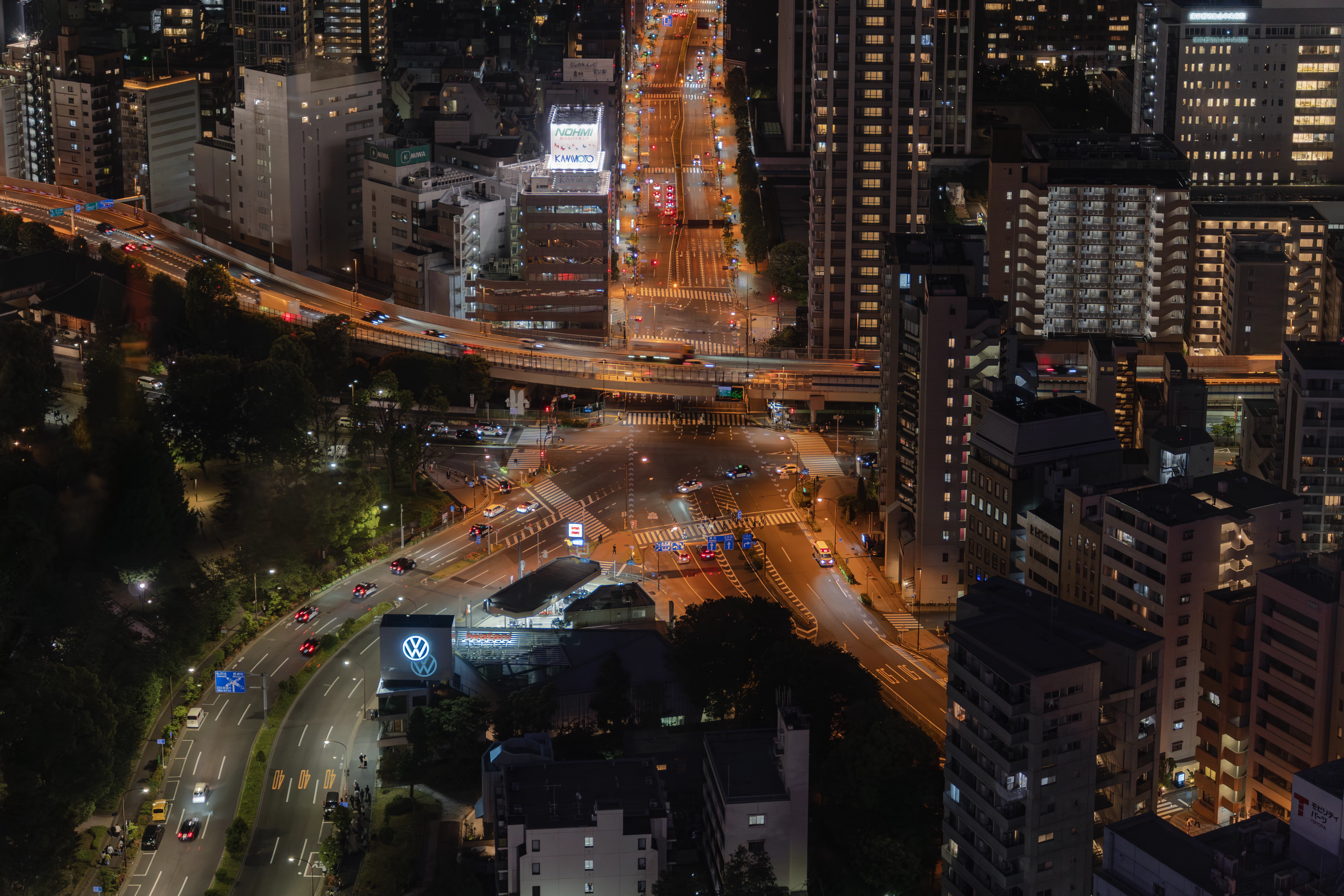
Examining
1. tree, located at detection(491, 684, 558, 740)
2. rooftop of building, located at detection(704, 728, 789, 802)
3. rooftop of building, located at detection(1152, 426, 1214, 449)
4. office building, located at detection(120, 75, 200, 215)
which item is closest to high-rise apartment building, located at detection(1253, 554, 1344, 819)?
rooftop of building, located at detection(1152, 426, 1214, 449)

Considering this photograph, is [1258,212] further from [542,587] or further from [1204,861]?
[1204,861]

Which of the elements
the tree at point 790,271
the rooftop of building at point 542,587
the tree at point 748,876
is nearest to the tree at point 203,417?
the rooftop of building at point 542,587

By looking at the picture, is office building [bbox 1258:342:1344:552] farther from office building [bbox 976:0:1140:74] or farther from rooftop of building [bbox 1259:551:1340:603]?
office building [bbox 976:0:1140:74]

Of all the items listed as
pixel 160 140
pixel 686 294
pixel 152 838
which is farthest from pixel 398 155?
pixel 152 838

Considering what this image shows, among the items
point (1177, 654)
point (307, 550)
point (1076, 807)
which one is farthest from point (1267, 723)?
point (307, 550)

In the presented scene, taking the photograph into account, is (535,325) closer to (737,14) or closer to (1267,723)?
(1267,723)

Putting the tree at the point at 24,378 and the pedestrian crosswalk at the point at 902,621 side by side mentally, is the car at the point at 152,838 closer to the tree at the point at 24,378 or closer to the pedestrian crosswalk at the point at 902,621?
the tree at the point at 24,378
